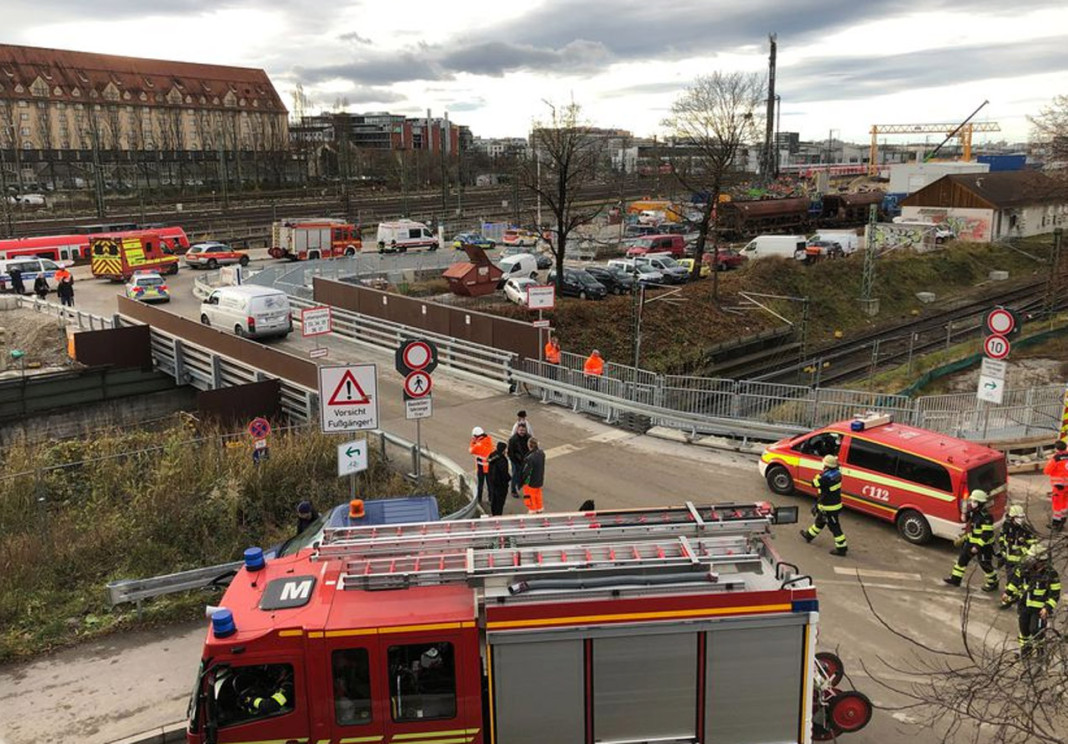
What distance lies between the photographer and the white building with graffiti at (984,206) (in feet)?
190

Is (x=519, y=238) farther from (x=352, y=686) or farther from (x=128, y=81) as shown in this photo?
(x=128, y=81)

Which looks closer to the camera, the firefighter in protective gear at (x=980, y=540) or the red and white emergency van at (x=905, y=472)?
the firefighter in protective gear at (x=980, y=540)

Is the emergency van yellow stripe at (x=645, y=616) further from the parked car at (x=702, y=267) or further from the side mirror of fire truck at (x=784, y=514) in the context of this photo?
the parked car at (x=702, y=267)

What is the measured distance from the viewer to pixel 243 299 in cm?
2720

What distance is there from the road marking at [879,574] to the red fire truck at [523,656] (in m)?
5.44

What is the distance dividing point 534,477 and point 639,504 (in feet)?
7.26

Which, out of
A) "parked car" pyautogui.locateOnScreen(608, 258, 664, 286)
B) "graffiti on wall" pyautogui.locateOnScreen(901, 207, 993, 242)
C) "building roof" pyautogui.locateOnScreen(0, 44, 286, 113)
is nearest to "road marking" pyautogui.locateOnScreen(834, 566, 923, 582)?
"parked car" pyautogui.locateOnScreen(608, 258, 664, 286)

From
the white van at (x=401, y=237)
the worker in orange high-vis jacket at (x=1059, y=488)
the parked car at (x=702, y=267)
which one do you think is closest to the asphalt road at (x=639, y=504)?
the worker in orange high-vis jacket at (x=1059, y=488)

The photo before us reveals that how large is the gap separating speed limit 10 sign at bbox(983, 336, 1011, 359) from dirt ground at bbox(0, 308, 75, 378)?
25.5 m

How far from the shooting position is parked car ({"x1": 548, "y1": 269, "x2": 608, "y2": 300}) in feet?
119

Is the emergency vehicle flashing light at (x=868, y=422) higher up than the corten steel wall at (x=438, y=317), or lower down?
lower down

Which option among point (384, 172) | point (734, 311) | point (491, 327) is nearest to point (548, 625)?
point (491, 327)

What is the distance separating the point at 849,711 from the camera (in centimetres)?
737

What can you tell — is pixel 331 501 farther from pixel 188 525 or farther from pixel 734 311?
pixel 734 311
